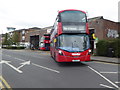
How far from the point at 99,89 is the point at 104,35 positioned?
1013 inches

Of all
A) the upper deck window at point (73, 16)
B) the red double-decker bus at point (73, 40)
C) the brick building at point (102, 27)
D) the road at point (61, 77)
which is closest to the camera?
the road at point (61, 77)

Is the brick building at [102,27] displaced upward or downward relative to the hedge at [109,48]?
upward

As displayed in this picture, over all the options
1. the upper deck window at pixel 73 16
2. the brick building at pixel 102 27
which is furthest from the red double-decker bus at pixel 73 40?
the brick building at pixel 102 27

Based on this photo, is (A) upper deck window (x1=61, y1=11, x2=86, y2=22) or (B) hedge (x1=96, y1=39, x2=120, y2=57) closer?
(A) upper deck window (x1=61, y1=11, x2=86, y2=22)

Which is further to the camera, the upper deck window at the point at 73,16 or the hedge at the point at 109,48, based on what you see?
the hedge at the point at 109,48

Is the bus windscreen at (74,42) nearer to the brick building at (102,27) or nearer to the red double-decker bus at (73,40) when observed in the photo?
the red double-decker bus at (73,40)

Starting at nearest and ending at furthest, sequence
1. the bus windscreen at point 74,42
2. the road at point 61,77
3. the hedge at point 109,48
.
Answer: the road at point 61,77
the bus windscreen at point 74,42
the hedge at point 109,48

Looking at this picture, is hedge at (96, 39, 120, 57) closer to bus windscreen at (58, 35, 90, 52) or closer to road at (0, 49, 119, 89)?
road at (0, 49, 119, 89)

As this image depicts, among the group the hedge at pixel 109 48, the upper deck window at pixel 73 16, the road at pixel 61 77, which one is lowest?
the road at pixel 61 77

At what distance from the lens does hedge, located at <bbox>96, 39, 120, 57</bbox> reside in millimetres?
17850

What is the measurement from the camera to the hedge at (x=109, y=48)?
1785 cm

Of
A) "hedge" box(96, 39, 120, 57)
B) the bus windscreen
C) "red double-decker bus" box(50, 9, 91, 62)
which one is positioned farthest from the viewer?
"hedge" box(96, 39, 120, 57)

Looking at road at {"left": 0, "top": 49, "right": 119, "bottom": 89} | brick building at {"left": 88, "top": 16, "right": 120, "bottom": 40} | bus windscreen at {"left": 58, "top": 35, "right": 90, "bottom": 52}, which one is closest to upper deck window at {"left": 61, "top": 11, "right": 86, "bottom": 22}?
bus windscreen at {"left": 58, "top": 35, "right": 90, "bottom": 52}

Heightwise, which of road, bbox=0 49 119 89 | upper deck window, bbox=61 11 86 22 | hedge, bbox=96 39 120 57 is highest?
upper deck window, bbox=61 11 86 22
